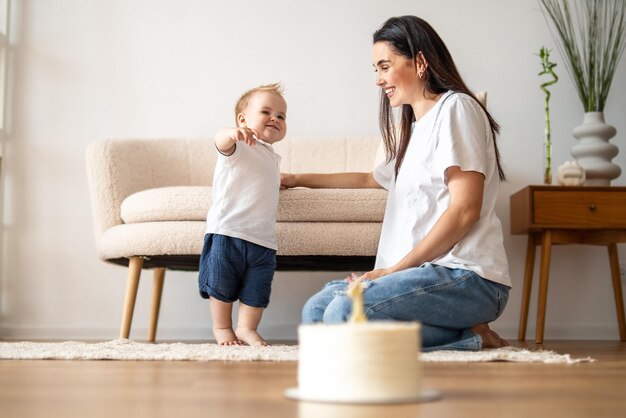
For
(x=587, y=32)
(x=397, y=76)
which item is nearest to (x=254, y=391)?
(x=397, y=76)

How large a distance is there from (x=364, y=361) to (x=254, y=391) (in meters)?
0.20

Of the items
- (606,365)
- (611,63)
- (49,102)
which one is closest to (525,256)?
(611,63)

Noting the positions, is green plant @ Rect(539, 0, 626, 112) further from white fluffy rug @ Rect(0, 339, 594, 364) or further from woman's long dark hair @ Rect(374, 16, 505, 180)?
white fluffy rug @ Rect(0, 339, 594, 364)

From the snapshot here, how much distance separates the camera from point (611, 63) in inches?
112

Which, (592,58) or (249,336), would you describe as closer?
(249,336)

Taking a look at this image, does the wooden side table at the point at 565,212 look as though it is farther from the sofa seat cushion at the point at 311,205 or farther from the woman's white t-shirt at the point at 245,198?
the woman's white t-shirt at the point at 245,198

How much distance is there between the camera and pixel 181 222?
220cm

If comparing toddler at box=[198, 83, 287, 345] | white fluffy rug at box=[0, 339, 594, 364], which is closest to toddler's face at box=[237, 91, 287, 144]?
toddler at box=[198, 83, 287, 345]

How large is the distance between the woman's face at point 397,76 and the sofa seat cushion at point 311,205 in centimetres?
42

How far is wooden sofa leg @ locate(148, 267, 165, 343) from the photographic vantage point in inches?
101

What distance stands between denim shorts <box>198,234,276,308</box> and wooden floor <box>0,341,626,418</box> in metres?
0.67

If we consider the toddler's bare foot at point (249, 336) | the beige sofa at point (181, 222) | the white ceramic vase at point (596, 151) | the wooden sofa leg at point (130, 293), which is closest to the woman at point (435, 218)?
the toddler's bare foot at point (249, 336)

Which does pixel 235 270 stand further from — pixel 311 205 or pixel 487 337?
pixel 487 337

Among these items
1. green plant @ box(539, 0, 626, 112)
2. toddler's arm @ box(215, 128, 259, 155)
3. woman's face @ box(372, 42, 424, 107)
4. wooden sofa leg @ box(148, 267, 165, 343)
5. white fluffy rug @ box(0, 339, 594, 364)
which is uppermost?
green plant @ box(539, 0, 626, 112)
